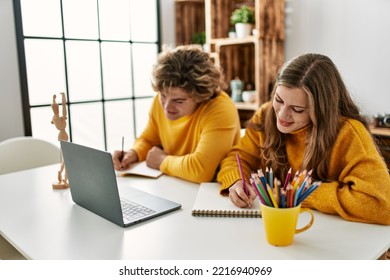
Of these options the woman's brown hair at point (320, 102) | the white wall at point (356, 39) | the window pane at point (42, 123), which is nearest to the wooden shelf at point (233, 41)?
the white wall at point (356, 39)

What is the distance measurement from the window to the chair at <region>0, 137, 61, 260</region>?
52 centimetres

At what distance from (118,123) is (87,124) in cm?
24

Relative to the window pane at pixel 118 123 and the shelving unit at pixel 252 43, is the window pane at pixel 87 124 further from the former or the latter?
the shelving unit at pixel 252 43

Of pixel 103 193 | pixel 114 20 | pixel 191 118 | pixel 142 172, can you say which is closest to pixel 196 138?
pixel 191 118

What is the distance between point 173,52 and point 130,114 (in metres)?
1.39

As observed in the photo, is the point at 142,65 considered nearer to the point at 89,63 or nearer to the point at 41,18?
the point at 89,63

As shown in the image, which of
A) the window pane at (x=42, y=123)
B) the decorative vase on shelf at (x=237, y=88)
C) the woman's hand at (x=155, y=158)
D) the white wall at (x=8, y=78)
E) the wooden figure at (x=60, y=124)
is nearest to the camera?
the wooden figure at (x=60, y=124)

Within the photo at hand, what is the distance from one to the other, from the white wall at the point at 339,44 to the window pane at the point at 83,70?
0.38 metres

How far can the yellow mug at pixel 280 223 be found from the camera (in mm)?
777

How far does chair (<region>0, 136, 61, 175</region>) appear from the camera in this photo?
1636 mm

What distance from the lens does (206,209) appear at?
3.22 feet

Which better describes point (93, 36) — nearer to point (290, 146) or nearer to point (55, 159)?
point (55, 159)
